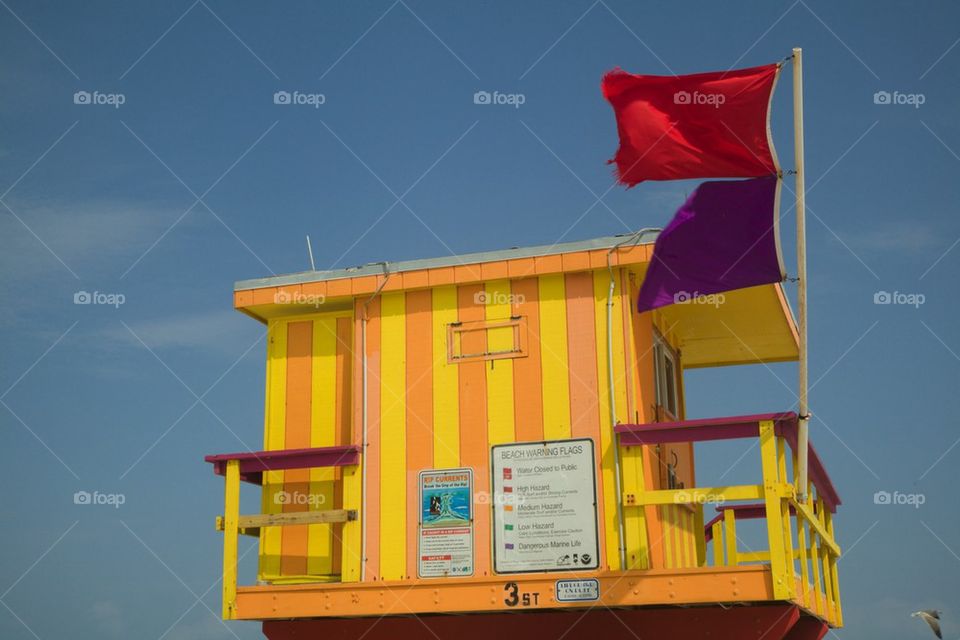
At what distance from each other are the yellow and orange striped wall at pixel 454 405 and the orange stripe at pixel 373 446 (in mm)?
14

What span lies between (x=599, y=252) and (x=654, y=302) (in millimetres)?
1394

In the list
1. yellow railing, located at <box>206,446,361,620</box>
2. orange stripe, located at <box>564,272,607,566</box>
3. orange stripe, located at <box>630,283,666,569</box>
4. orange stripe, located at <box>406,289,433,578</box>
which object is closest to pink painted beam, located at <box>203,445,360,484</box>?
yellow railing, located at <box>206,446,361,620</box>

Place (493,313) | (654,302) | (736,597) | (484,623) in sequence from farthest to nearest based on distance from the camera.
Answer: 1. (493,313)
2. (484,623)
3. (654,302)
4. (736,597)

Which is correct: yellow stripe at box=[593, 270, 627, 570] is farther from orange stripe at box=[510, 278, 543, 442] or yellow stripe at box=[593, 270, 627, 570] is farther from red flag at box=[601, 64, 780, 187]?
red flag at box=[601, 64, 780, 187]

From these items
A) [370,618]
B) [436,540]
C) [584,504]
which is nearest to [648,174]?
[584,504]

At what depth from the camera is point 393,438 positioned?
44.4 ft

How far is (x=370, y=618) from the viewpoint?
42.7 feet

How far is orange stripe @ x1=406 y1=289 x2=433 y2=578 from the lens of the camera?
1320cm

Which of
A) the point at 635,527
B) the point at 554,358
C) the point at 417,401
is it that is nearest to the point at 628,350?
the point at 554,358

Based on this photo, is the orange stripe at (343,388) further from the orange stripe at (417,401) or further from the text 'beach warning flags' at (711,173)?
the text 'beach warning flags' at (711,173)

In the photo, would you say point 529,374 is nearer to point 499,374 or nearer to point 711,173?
point 499,374

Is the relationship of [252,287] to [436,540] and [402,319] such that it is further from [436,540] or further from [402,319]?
[436,540]

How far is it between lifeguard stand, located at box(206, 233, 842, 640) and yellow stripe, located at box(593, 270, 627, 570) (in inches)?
0.8

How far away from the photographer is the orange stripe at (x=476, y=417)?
12.8 metres
